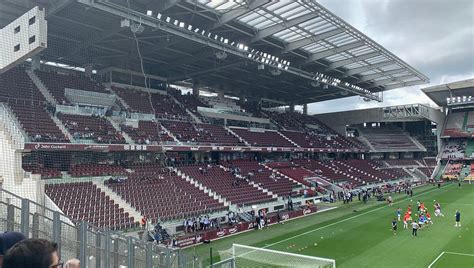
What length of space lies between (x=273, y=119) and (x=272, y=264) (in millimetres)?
37080

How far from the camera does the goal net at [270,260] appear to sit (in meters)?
14.2

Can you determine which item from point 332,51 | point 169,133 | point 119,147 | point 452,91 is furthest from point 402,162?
point 119,147

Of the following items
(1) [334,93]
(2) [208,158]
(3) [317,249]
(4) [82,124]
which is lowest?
(3) [317,249]

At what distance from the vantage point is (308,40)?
3175 centimetres

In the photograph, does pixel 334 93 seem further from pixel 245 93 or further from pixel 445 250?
pixel 445 250

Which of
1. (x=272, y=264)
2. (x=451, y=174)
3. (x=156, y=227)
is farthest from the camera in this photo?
(x=451, y=174)


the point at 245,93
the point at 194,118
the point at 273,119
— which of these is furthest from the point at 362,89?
the point at 194,118

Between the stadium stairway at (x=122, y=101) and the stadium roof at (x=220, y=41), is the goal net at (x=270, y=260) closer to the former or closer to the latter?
the stadium roof at (x=220, y=41)

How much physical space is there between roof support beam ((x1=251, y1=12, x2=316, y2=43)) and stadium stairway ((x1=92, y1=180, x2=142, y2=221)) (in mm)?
16077

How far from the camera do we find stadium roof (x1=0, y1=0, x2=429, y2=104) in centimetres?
2373

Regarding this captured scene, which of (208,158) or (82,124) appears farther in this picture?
(208,158)

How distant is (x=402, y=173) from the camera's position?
56.3 meters

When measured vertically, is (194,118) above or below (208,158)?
above

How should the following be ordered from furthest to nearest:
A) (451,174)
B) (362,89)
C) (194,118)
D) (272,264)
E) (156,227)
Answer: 1. (451,174)
2. (362,89)
3. (194,118)
4. (156,227)
5. (272,264)
